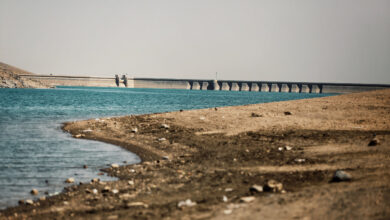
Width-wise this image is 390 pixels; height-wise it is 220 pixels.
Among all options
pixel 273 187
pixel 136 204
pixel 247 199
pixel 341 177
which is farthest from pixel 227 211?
pixel 341 177

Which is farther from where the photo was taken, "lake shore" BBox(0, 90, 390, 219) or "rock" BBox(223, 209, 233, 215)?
"lake shore" BBox(0, 90, 390, 219)

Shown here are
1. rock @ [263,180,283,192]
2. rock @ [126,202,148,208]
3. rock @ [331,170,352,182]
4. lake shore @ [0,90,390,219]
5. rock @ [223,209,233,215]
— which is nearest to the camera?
rock @ [223,209,233,215]

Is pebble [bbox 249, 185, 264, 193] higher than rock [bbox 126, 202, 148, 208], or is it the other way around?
pebble [bbox 249, 185, 264, 193]

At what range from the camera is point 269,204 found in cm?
862

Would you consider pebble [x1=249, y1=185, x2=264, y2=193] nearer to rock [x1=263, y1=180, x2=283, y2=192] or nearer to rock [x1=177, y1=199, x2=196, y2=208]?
rock [x1=263, y1=180, x2=283, y2=192]

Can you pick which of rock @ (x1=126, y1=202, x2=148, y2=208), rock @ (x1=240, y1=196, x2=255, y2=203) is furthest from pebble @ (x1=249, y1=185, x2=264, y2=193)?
rock @ (x1=126, y1=202, x2=148, y2=208)

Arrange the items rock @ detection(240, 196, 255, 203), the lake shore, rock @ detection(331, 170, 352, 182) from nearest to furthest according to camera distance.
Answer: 1. the lake shore
2. rock @ detection(240, 196, 255, 203)
3. rock @ detection(331, 170, 352, 182)

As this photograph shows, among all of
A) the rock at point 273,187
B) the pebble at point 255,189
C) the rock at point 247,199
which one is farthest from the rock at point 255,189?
the rock at point 247,199

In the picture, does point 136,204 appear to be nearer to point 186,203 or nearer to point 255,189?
point 186,203

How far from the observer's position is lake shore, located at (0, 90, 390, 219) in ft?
28.1

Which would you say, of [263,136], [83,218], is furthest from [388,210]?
[263,136]

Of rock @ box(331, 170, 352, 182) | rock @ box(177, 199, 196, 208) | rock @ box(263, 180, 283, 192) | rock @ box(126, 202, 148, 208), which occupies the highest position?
rock @ box(331, 170, 352, 182)

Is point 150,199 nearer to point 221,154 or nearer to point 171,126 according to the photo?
point 221,154

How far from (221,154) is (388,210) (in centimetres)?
839
